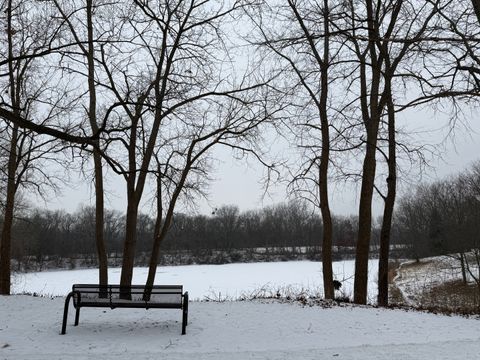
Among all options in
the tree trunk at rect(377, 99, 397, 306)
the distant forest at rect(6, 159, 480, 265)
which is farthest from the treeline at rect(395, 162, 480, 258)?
the tree trunk at rect(377, 99, 397, 306)

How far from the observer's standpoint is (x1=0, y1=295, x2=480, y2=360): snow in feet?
18.7

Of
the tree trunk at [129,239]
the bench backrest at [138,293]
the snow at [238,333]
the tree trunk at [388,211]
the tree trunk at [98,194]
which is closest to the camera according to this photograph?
the snow at [238,333]

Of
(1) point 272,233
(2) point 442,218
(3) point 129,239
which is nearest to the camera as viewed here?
(3) point 129,239

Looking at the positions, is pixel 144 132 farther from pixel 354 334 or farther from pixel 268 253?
pixel 268 253

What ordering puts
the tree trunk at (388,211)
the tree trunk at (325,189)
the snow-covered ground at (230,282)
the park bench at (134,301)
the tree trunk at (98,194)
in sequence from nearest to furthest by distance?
the park bench at (134,301) < the tree trunk at (325,189) < the tree trunk at (388,211) < the tree trunk at (98,194) < the snow-covered ground at (230,282)

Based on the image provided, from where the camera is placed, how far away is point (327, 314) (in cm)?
817

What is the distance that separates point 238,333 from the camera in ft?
22.5

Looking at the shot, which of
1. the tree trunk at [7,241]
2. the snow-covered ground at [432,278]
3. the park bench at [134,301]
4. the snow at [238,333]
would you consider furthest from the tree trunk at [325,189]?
the snow-covered ground at [432,278]

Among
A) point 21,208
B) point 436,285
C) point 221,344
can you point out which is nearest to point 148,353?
point 221,344

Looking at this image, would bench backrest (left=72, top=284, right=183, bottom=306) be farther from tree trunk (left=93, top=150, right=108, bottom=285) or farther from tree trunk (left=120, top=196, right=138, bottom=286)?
tree trunk (left=93, top=150, right=108, bottom=285)

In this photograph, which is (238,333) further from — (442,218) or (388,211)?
(442,218)

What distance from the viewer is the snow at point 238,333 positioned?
5.71 metres

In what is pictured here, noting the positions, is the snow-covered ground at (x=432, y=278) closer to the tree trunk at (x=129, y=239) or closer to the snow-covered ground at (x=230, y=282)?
the snow-covered ground at (x=230, y=282)

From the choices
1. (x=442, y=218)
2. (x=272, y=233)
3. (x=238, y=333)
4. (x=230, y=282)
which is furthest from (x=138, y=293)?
(x=272, y=233)
